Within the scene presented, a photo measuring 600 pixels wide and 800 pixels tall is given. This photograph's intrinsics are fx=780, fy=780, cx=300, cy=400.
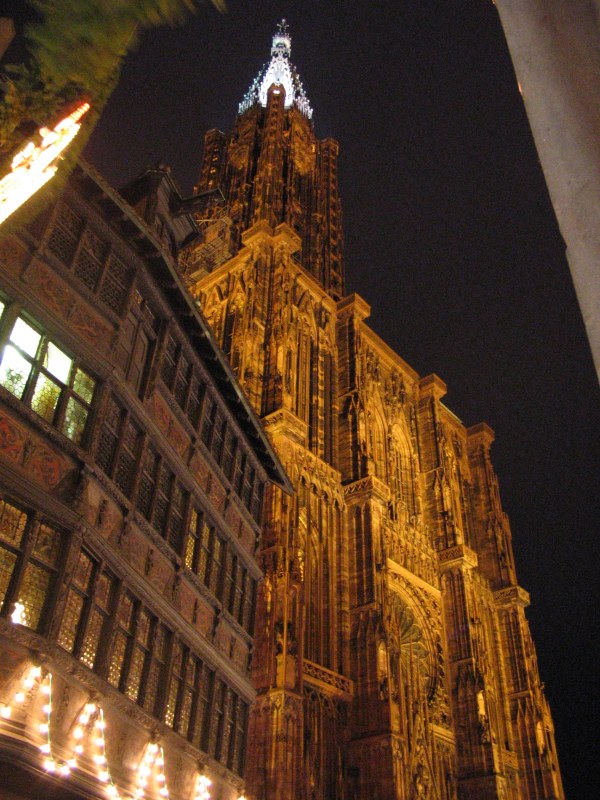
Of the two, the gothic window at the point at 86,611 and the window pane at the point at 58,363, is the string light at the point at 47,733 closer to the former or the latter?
the gothic window at the point at 86,611

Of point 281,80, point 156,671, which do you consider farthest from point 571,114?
point 281,80

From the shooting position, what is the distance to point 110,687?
12.2m

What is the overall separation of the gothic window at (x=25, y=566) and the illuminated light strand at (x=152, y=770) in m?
3.72

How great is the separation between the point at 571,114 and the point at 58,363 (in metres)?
11.1

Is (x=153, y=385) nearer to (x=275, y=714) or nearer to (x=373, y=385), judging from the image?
(x=275, y=714)

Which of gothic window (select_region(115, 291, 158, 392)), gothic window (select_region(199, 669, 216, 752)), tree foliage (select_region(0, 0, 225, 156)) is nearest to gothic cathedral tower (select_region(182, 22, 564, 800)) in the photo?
gothic window (select_region(115, 291, 158, 392))

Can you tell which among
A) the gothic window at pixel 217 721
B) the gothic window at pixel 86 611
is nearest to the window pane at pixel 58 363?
the gothic window at pixel 86 611

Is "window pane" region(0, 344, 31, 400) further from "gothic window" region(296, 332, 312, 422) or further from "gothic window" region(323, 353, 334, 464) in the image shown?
"gothic window" region(323, 353, 334, 464)

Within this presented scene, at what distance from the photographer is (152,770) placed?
1320 centimetres

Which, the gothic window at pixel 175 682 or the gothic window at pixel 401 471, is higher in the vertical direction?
the gothic window at pixel 401 471

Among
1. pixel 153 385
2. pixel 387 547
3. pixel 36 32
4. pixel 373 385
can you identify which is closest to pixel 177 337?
pixel 153 385

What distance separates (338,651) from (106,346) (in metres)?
20.8

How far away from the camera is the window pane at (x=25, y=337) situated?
11.7 m

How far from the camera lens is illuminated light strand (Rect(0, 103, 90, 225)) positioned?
20.8ft
